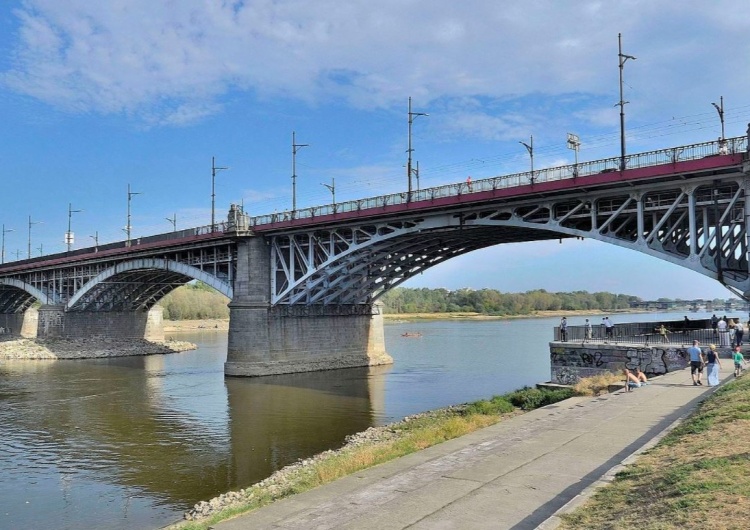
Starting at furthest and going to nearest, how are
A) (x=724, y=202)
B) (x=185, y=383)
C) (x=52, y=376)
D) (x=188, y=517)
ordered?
(x=52, y=376) → (x=185, y=383) → (x=724, y=202) → (x=188, y=517)

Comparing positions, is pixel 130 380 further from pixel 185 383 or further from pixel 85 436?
pixel 85 436

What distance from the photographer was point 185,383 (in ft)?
144

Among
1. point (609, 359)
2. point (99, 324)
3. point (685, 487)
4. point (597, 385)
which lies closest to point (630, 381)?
point (597, 385)

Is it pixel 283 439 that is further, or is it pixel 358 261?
pixel 358 261

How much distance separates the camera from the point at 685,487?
7855 millimetres

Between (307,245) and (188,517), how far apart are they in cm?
3167

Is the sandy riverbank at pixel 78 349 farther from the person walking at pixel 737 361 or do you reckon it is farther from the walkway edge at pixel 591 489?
the walkway edge at pixel 591 489

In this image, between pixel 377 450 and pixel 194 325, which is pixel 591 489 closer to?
pixel 377 450

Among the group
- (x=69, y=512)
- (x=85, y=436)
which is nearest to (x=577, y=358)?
(x=69, y=512)

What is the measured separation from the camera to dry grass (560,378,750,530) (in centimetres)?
697

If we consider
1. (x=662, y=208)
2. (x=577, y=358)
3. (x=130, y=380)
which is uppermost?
(x=662, y=208)

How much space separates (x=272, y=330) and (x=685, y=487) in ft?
130

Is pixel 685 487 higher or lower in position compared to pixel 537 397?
higher

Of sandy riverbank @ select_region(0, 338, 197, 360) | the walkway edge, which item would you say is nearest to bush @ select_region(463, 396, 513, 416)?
the walkway edge
